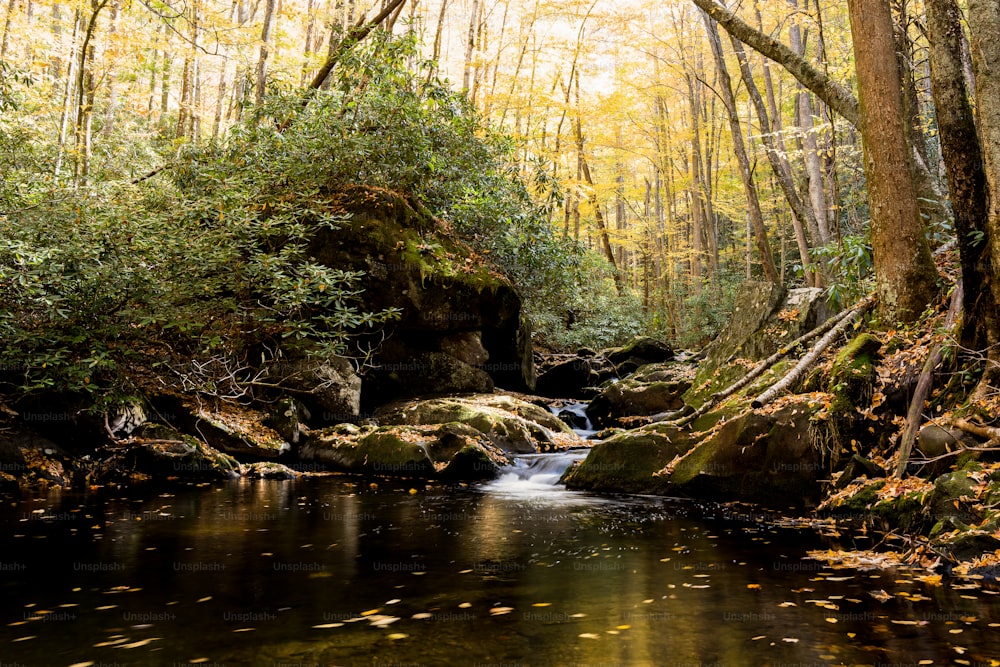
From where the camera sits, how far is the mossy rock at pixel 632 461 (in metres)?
8.62

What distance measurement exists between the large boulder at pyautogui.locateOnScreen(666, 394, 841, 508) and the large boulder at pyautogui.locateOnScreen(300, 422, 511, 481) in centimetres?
325

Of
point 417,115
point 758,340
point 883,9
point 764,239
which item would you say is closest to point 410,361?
point 417,115

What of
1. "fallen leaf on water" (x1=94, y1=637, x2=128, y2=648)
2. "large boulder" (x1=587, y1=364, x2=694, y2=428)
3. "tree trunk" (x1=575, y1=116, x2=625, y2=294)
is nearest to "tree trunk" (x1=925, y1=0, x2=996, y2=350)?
"fallen leaf on water" (x1=94, y1=637, x2=128, y2=648)

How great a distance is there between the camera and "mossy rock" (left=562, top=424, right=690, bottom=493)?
8625 mm

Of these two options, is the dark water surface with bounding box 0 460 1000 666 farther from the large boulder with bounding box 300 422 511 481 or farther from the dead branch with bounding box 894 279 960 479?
the large boulder with bounding box 300 422 511 481

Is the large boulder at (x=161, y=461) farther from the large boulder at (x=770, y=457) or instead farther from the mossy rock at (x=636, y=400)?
the mossy rock at (x=636, y=400)

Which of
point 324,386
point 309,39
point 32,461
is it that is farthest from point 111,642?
point 309,39

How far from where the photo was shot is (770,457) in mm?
7430

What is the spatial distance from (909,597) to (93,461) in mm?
10084

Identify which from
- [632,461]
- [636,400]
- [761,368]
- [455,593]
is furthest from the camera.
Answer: [636,400]

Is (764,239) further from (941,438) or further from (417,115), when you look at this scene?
(941,438)

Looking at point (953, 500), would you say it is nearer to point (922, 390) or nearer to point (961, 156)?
point (922, 390)

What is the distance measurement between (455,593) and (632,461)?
470cm

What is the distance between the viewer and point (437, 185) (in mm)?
14820
